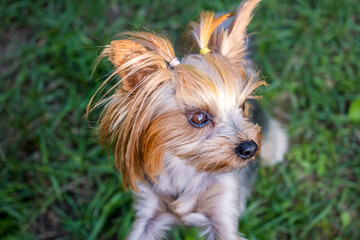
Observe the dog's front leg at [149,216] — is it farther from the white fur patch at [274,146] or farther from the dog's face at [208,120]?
the white fur patch at [274,146]

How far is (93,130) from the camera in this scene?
338 centimetres

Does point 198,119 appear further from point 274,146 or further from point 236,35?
point 274,146

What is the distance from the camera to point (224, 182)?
92.8 inches

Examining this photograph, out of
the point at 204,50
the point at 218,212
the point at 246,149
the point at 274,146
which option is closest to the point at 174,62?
the point at 204,50

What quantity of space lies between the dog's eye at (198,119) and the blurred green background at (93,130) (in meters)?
1.18

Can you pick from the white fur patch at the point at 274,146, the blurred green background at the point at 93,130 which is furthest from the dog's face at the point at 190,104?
the white fur patch at the point at 274,146

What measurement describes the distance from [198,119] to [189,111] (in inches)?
3.0

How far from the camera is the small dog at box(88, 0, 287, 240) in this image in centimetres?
189

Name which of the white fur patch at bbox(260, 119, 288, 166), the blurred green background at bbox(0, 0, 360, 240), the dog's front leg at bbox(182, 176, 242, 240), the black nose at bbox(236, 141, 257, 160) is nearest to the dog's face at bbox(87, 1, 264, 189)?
the black nose at bbox(236, 141, 257, 160)

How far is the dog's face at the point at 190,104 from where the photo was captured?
1.90 meters

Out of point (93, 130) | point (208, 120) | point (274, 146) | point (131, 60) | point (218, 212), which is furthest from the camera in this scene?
point (93, 130)

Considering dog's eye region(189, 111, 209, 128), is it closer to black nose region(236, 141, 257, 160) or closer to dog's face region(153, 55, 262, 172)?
dog's face region(153, 55, 262, 172)

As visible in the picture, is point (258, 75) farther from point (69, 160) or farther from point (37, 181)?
point (37, 181)

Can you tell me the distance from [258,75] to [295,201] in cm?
161
